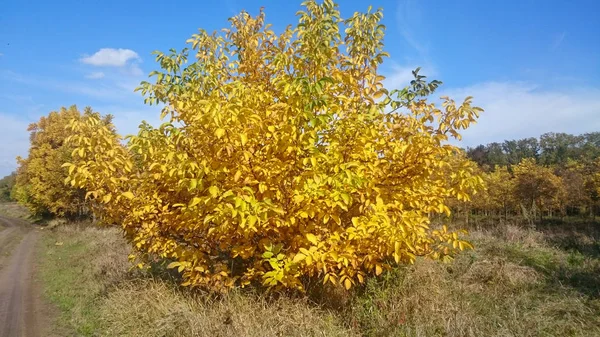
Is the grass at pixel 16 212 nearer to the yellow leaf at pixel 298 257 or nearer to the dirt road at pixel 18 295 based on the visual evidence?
the dirt road at pixel 18 295

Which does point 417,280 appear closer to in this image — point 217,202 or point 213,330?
point 213,330

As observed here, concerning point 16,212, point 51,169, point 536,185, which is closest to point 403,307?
point 536,185

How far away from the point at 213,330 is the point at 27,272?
9146mm

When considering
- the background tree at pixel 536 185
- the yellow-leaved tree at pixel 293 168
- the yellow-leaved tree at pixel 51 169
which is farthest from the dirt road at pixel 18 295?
the background tree at pixel 536 185

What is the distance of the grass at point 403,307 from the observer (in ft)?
13.2

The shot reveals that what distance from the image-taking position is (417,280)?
5008 mm

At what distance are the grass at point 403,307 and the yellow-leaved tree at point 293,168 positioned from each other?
48 centimetres

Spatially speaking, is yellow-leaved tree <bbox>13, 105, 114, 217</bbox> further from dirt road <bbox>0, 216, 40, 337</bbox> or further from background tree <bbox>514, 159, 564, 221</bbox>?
background tree <bbox>514, 159, 564, 221</bbox>

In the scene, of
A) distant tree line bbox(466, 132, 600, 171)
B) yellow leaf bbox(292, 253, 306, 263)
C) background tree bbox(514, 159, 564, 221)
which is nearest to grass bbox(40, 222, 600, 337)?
yellow leaf bbox(292, 253, 306, 263)

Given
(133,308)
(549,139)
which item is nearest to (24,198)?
(133,308)

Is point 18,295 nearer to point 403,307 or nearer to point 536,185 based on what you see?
point 403,307

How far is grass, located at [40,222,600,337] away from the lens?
13.2ft

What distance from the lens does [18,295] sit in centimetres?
800

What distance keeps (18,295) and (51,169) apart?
17.7 m
